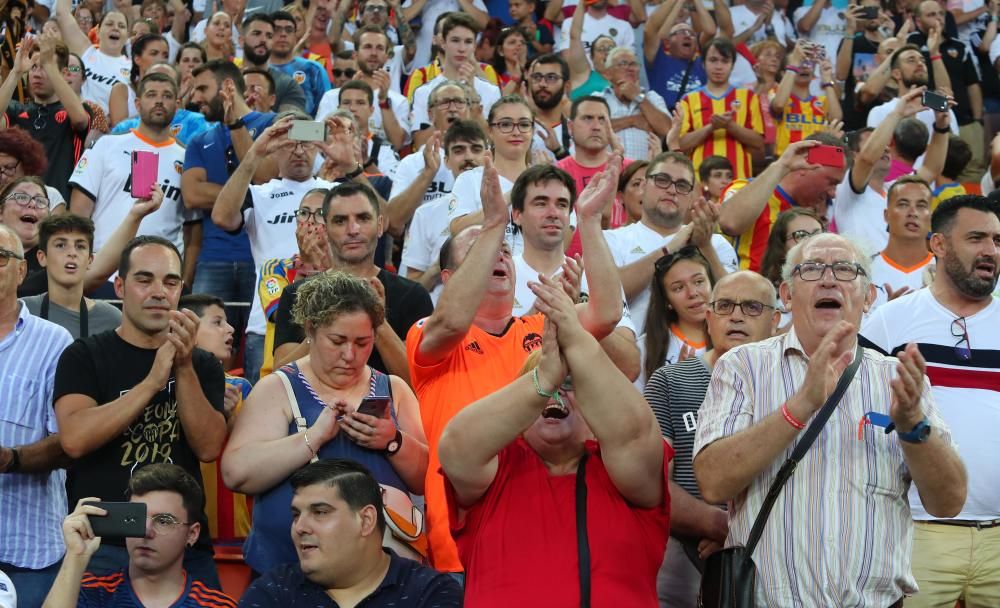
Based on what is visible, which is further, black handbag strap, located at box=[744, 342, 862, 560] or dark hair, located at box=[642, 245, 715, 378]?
dark hair, located at box=[642, 245, 715, 378]

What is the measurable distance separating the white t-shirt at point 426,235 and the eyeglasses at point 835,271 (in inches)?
148

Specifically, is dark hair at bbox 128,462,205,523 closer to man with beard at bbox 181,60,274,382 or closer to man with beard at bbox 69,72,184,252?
Result: man with beard at bbox 181,60,274,382

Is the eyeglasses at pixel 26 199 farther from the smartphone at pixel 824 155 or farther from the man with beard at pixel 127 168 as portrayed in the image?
the smartphone at pixel 824 155

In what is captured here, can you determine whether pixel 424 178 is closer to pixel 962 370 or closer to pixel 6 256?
pixel 6 256

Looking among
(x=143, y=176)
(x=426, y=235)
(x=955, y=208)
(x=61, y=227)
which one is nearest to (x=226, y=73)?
(x=143, y=176)

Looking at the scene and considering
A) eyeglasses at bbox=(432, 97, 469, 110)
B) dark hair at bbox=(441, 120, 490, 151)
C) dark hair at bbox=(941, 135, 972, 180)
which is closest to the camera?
dark hair at bbox=(441, 120, 490, 151)

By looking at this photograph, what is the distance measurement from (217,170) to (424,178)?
1386 millimetres

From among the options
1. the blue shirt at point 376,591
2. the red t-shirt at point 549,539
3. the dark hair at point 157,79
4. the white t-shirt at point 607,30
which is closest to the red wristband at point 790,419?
the red t-shirt at point 549,539

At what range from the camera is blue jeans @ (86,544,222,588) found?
4.96 meters

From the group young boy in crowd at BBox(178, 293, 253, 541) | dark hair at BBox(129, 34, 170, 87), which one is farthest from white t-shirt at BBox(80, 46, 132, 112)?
young boy in crowd at BBox(178, 293, 253, 541)

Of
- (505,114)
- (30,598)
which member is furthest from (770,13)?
(30,598)

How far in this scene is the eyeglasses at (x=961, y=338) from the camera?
16.7 ft

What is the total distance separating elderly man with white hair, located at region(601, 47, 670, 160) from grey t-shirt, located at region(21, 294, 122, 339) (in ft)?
18.9

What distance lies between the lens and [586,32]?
14109 mm
